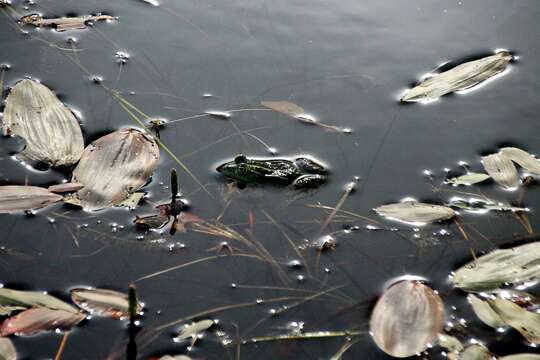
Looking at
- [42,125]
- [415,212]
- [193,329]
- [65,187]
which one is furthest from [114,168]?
[415,212]

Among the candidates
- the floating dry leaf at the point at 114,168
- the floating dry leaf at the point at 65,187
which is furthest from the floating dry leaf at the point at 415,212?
the floating dry leaf at the point at 65,187

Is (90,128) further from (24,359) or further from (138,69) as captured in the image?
(24,359)

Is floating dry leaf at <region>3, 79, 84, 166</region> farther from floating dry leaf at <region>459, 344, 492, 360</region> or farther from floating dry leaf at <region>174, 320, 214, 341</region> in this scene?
floating dry leaf at <region>459, 344, 492, 360</region>

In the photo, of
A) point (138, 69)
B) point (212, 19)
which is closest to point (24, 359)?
point (138, 69)

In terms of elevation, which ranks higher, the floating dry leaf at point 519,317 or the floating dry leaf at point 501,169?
the floating dry leaf at point 501,169

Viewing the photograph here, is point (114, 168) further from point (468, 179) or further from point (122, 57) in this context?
point (468, 179)

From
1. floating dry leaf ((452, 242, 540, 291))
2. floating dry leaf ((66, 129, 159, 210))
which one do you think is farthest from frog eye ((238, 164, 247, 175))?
floating dry leaf ((452, 242, 540, 291))

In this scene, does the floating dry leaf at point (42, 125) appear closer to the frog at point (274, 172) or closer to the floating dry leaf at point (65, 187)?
the floating dry leaf at point (65, 187)
